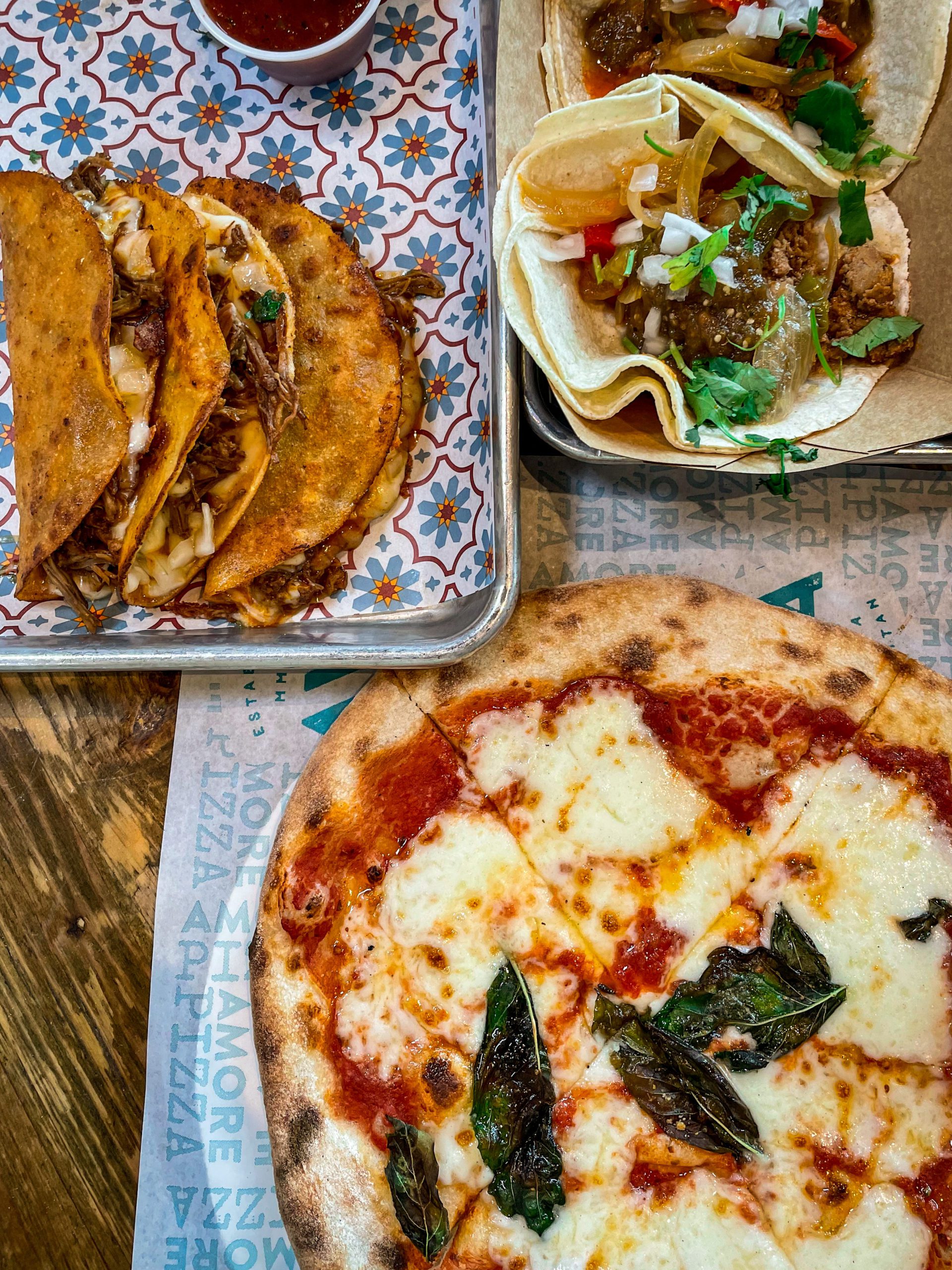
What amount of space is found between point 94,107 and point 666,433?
2182 mm

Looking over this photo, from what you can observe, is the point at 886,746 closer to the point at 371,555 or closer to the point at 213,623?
the point at 371,555

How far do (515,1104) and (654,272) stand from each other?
2.12 metres

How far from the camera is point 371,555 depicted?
2752 millimetres

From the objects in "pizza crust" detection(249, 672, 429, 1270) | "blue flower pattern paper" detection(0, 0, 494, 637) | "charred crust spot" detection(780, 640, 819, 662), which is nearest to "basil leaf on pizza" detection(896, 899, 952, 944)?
"charred crust spot" detection(780, 640, 819, 662)

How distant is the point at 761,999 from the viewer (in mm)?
2242

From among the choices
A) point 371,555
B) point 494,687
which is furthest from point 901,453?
point 371,555

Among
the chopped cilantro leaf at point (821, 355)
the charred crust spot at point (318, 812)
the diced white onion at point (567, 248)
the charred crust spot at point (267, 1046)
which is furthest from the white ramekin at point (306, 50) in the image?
the charred crust spot at point (267, 1046)

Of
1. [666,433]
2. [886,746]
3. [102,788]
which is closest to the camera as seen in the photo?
[666,433]

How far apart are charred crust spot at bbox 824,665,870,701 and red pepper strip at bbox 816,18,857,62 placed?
65.1 inches

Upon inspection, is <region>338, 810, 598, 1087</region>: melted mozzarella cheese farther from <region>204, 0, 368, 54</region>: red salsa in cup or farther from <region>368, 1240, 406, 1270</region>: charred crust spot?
<region>204, 0, 368, 54</region>: red salsa in cup

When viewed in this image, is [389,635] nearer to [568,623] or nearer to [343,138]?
[568,623]

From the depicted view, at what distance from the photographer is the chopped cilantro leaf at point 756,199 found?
2.32 meters

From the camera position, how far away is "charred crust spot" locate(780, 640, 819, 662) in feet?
8.30

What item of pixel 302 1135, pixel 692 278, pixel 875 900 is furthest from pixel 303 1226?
pixel 692 278
